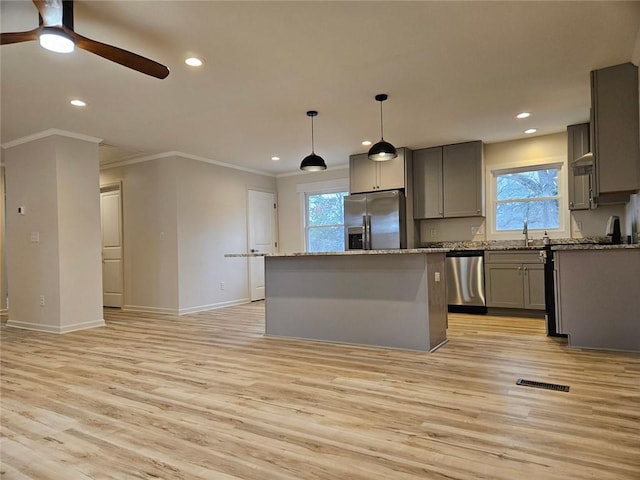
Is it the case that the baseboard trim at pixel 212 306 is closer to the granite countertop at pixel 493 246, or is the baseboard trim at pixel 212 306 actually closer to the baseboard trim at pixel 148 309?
the baseboard trim at pixel 148 309

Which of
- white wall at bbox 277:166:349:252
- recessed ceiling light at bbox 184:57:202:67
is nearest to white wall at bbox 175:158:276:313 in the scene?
white wall at bbox 277:166:349:252

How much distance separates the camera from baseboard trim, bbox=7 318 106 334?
4.92 m

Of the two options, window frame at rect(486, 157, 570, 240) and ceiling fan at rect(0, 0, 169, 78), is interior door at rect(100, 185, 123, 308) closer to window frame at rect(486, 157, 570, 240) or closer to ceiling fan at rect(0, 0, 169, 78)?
ceiling fan at rect(0, 0, 169, 78)

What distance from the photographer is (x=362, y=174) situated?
6.48 meters

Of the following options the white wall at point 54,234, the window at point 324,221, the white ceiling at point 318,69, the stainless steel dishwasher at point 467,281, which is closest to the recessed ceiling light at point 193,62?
the white ceiling at point 318,69

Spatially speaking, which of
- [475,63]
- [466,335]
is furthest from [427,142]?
[466,335]

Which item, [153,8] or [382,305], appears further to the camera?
[382,305]

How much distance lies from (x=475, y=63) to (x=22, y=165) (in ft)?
18.2

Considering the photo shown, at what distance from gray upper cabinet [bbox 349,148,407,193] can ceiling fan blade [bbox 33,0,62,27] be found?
175 inches

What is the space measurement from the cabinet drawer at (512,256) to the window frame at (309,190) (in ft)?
9.39

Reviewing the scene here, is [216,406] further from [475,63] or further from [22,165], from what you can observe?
[22,165]

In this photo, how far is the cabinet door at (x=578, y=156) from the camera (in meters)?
5.12

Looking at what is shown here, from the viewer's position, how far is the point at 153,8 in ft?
8.24

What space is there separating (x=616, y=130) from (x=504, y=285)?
250cm
